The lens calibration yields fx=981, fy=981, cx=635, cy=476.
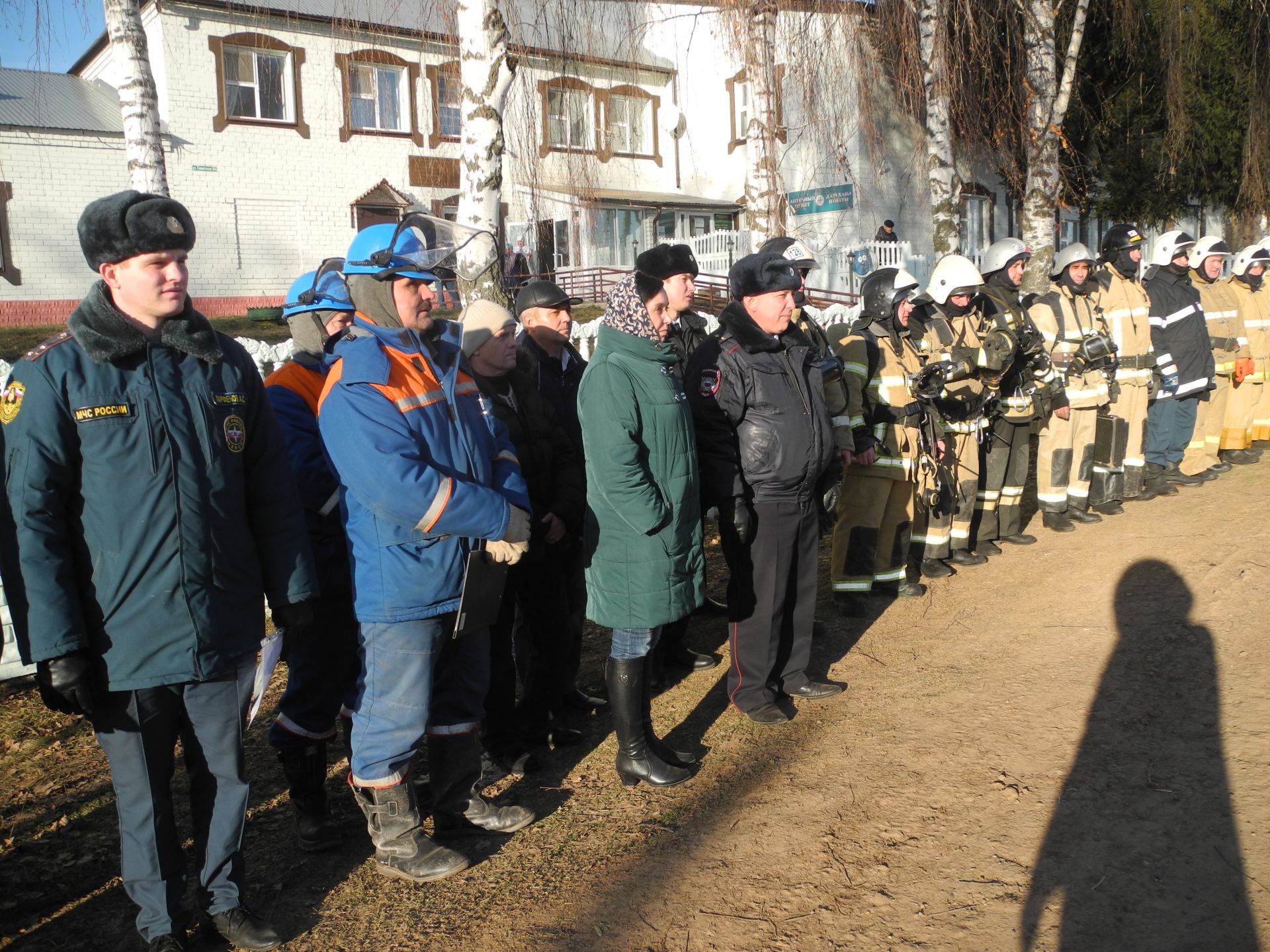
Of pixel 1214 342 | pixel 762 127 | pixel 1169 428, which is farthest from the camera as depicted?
pixel 762 127

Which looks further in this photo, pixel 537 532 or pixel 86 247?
pixel 537 532

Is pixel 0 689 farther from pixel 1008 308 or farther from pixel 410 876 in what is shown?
pixel 1008 308

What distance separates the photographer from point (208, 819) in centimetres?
312

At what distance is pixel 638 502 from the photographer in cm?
386

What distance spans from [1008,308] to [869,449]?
72.0 inches

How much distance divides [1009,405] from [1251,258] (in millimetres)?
4019

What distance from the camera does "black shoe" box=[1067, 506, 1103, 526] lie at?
741 centimetres

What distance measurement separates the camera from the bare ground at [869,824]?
309 cm

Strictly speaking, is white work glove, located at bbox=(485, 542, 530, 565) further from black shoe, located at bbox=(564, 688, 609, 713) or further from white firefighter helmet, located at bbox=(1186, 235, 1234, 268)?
white firefighter helmet, located at bbox=(1186, 235, 1234, 268)

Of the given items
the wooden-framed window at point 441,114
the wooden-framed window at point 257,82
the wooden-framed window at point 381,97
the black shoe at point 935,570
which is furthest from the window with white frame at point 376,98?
the black shoe at point 935,570

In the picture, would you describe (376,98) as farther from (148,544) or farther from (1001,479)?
(148,544)

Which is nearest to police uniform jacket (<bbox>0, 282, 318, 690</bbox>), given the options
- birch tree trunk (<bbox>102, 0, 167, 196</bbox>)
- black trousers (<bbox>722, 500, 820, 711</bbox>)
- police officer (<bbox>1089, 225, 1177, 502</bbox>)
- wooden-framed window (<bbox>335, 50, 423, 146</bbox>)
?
black trousers (<bbox>722, 500, 820, 711</bbox>)

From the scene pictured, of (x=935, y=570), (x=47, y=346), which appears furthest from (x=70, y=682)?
(x=935, y=570)

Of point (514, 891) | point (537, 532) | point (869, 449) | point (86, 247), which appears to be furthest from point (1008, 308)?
point (86, 247)
